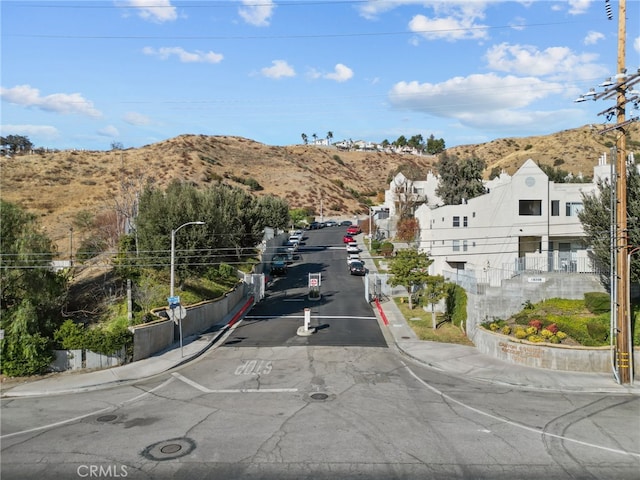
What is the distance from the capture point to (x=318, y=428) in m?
13.7

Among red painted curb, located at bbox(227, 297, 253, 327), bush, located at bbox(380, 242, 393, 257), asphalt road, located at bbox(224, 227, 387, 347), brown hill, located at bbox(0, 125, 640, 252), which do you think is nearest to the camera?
asphalt road, located at bbox(224, 227, 387, 347)

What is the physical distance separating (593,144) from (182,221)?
10605 centimetres

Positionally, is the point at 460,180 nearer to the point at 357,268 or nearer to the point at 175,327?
the point at 357,268

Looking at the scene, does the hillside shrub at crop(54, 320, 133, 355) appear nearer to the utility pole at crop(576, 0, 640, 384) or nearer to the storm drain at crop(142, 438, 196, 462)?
the storm drain at crop(142, 438, 196, 462)

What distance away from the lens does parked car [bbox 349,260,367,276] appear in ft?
169

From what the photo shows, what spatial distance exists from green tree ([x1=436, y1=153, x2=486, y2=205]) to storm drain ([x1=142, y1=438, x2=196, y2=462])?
55907 mm

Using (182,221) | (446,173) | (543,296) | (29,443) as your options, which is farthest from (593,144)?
(29,443)

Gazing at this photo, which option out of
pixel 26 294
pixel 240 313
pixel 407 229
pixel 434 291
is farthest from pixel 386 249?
pixel 26 294

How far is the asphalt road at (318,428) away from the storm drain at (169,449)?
0.04m

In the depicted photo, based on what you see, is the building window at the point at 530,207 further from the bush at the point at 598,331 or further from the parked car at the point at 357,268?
the parked car at the point at 357,268

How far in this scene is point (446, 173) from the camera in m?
66.2

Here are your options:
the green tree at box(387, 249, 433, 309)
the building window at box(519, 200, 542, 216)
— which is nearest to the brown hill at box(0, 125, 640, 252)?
the green tree at box(387, 249, 433, 309)

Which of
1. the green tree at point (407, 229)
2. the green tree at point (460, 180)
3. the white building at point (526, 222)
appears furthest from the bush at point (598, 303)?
the green tree at point (407, 229)

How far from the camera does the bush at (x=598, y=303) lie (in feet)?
79.6
